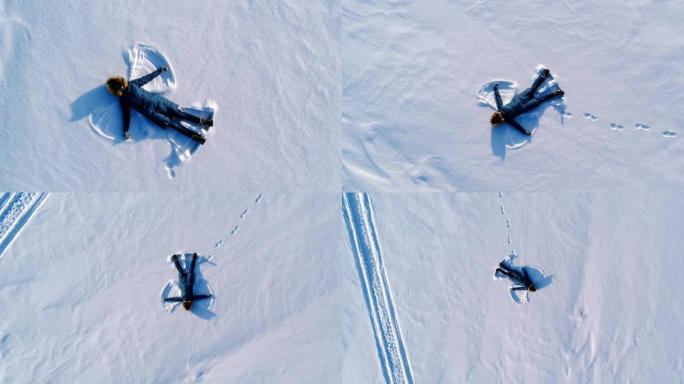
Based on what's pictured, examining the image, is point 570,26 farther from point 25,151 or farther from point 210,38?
point 25,151

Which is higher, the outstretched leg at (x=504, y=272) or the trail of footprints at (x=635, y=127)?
the trail of footprints at (x=635, y=127)

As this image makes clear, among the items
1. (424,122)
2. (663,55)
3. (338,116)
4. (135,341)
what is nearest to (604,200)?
(663,55)

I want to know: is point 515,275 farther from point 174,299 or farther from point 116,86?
point 116,86

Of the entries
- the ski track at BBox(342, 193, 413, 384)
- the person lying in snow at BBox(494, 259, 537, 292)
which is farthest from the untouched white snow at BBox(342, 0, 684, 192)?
the person lying in snow at BBox(494, 259, 537, 292)

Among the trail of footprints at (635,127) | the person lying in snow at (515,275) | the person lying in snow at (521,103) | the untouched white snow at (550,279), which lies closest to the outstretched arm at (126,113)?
the untouched white snow at (550,279)

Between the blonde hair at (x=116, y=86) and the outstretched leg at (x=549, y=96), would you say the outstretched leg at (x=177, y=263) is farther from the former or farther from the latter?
the outstretched leg at (x=549, y=96)

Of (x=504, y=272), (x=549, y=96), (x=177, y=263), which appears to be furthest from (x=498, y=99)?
(x=177, y=263)
